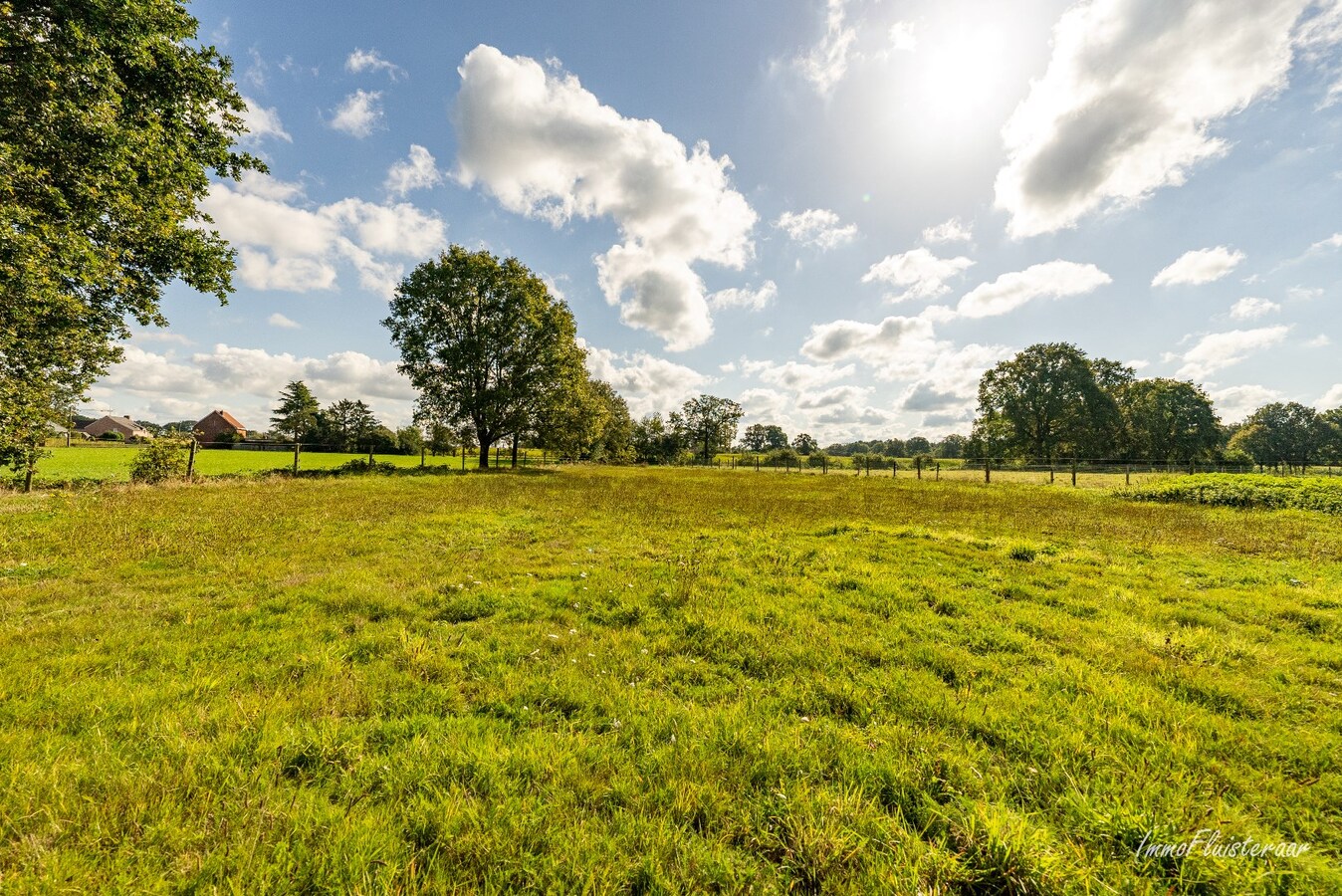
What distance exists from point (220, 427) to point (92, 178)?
114536 millimetres

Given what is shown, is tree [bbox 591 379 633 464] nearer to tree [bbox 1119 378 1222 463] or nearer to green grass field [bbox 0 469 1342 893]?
green grass field [bbox 0 469 1342 893]

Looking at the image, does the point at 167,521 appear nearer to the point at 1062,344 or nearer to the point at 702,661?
the point at 702,661

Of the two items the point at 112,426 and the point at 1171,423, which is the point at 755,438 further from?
the point at 112,426

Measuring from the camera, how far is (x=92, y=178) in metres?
12.1

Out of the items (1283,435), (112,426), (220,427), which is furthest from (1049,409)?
(112,426)

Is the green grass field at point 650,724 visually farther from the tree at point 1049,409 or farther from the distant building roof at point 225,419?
the distant building roof at point 225,419

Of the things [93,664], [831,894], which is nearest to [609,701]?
[831,894]

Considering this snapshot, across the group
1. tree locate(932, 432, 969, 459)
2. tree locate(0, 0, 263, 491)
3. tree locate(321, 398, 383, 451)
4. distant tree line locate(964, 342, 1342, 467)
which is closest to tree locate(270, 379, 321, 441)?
tree locate(321, 398, 383, 451)

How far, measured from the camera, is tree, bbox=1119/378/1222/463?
67.6m

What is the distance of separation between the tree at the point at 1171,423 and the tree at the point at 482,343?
298 ft

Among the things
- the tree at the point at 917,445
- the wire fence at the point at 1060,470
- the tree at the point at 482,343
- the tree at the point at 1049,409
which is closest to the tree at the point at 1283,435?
the wire fence at the point at 1060,470

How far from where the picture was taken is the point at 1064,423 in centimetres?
6606

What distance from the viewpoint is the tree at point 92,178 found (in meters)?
11.3

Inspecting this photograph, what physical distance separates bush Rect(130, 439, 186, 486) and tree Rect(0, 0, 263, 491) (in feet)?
10.2
